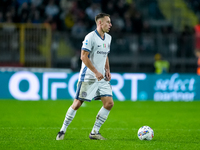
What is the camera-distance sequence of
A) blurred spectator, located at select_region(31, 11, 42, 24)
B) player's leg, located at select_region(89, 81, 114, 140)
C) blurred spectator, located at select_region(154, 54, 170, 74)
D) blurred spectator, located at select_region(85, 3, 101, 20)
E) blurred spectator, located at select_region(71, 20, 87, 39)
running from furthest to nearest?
blurred spectator, located at select_region(85, 3, 101, 20) → blurred spectator, located at select_region(71, 20, 87, 39) → blurred spectator, located at select_region(31, 11, 42, 24) → blurred spectator, located at select_region(154, 54, 170, 74) → player's leg, located at select_region(89, 81, 114, 140)

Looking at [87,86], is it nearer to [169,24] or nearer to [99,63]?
[99,63]

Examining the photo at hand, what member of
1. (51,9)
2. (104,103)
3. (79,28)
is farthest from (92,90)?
(51,9)

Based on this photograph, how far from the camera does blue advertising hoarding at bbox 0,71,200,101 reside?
1473cm

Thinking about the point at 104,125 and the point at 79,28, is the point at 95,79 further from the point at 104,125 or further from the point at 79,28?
the point at 79,28

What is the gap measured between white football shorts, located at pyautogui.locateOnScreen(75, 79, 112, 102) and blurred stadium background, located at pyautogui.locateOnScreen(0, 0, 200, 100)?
8.18m

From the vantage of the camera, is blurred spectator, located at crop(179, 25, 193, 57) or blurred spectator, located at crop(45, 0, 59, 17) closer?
blurred spectator, located at crop(179, 25, 193, 57)

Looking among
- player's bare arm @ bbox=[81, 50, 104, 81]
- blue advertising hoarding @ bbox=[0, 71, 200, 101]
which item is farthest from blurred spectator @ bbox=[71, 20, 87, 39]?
player's bare arm @ bbox=[81, 50, 104, 81]

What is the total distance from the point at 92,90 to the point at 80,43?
9.91 m

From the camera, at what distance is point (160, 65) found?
16641 mm

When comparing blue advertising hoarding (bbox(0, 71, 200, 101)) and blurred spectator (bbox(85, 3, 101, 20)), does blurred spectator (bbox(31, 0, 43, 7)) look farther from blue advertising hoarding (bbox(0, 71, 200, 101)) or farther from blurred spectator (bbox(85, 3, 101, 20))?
blue advertising hoarding (bbox(0, 71, 200, 101))

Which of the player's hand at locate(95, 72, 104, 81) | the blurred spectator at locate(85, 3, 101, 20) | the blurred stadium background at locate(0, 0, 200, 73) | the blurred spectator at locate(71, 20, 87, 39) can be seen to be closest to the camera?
the player's hand at locate(95, 72, 104, 81)

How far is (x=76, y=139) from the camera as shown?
22.4 feet

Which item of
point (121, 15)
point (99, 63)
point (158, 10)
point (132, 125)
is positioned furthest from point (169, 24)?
point (99, 63)

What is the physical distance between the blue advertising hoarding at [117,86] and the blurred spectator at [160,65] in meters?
1.34
